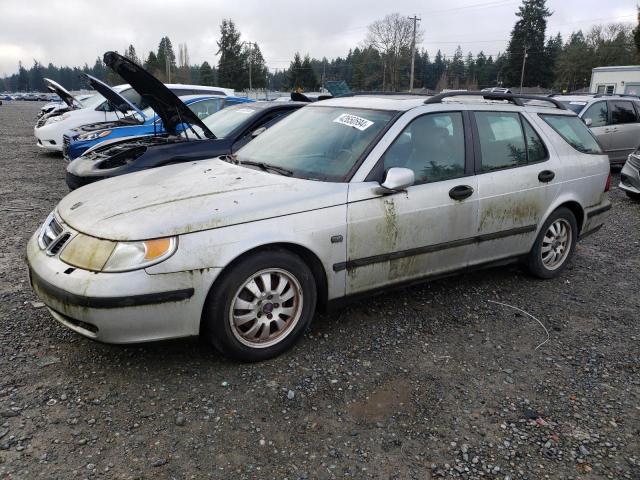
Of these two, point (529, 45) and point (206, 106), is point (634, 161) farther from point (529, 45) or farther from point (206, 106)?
point (529, 45)

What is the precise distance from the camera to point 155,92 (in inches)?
219

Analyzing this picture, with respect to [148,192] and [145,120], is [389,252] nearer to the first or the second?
[148,192]

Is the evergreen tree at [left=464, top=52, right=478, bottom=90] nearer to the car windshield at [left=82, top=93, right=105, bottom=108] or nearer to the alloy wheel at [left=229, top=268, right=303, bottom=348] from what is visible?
the car windshield at [left=82, top=93, right=105, bottom=108]

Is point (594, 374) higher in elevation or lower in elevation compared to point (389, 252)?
lower

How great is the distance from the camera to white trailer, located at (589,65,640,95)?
1405 inches

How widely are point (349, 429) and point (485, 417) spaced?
766mm

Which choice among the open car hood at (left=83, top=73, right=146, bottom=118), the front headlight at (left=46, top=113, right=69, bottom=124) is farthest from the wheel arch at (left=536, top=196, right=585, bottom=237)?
the front headlight at (left=46, top=113, right=69, bottom=124)

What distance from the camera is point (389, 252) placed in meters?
3.56

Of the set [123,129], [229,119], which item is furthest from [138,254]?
[123,129]

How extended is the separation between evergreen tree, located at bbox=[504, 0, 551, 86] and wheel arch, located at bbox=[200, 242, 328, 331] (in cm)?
7480

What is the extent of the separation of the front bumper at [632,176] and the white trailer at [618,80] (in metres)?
30.7

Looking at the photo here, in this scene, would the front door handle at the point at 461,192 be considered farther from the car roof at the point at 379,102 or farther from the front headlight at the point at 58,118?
the front headlight at the point at 58,118

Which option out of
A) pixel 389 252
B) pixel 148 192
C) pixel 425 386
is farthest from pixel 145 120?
pixel 425 386

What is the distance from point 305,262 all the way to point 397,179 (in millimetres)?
808
